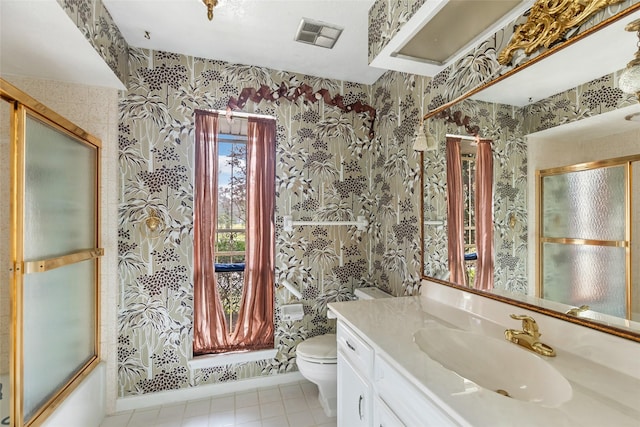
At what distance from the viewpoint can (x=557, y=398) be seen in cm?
79

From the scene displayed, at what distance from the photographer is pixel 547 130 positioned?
1.06m

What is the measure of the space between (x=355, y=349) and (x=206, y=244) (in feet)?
4.45

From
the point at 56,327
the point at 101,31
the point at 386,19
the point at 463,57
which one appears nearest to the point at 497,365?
the point at 463,57

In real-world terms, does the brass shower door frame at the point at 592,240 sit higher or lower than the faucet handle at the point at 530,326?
higher

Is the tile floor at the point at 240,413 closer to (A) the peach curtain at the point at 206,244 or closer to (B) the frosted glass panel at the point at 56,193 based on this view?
(A) the peach curtain at the point at 206,244

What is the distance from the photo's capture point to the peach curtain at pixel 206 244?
6.82 ft

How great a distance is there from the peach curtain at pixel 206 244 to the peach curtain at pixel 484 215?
1.75m

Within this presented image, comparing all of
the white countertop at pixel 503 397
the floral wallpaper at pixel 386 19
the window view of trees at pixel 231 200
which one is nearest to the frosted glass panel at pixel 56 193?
the window view of trees at pixel 231 200

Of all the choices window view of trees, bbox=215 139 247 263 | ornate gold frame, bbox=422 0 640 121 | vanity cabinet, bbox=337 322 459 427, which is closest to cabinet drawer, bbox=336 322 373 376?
vanity cabinet, bbox=337 322 459 427

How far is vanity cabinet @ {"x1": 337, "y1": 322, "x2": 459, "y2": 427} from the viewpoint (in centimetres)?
84

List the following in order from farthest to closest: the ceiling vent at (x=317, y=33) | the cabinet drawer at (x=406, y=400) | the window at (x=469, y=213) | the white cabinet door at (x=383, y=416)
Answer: the ceiling vent at (x=317, y=33), the window at (x=469, y=213), the white cabinet door at (x=383, y=416), the cabinet drawer at (x=406, y=400)

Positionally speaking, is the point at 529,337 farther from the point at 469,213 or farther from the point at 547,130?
the point at 547,130

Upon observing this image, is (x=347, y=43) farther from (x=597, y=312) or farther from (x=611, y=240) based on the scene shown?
(x=597, y=312)

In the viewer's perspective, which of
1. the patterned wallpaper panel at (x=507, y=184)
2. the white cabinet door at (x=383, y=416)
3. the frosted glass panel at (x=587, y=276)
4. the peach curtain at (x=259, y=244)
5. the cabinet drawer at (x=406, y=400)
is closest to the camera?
the cabinet drawer at (x=406, y=400)
